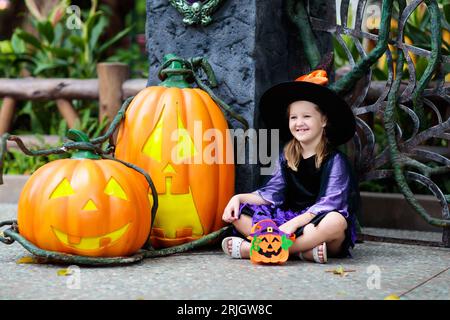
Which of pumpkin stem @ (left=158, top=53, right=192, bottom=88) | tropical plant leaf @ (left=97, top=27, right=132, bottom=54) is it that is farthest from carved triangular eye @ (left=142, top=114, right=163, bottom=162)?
tropical plant leaf @ (left=97, top=27, right=132, bottom=54)

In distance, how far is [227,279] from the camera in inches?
130

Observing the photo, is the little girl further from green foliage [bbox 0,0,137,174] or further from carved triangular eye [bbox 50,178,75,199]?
green foliage [bbox 0,0,137,174]

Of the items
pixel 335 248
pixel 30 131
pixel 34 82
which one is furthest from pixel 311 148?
pixel 30 131

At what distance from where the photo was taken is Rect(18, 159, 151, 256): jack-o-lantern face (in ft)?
11.5

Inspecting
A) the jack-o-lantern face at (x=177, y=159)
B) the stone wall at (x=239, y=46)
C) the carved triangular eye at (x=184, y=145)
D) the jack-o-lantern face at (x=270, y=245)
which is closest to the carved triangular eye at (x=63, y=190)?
the jack-o-lantern face at (x=177, y=159)

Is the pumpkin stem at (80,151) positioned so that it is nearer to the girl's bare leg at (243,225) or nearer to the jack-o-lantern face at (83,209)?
the jack-o-lantern face at (83,209)

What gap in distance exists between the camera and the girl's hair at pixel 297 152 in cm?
394

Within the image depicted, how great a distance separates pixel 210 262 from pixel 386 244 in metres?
1.14

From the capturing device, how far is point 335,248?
3.80 m

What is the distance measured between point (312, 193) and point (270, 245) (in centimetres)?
47

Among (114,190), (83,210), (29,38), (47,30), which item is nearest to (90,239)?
(83,210)

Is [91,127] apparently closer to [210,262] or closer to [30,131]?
[30,131]

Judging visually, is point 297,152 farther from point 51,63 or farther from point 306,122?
point 51,63

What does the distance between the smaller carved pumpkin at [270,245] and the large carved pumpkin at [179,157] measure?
0.44 meters
